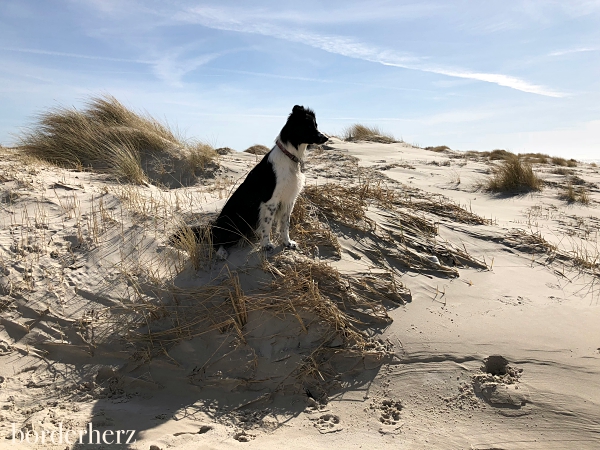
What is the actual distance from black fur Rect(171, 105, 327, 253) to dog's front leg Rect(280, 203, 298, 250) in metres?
0.24

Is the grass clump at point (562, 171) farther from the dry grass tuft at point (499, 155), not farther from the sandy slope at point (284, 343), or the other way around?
the sandy slope at point (284, 343)

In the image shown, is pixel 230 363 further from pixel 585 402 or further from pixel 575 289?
pixel 575 289

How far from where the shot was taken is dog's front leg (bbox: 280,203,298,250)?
4535 millimetres

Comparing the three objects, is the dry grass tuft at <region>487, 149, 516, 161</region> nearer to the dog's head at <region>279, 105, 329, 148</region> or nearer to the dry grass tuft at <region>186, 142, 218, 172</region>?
the dry grass tuft at <region>186, 142, 218, 172</region>

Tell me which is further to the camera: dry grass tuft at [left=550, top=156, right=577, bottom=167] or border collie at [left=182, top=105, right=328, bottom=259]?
dry grass tuft at [left=550, top=156, right=577, bottom=167]

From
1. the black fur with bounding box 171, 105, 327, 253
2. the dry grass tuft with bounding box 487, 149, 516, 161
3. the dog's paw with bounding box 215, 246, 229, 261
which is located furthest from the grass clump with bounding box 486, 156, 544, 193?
the dog's paw with bounding box 215, 246, 229, 261

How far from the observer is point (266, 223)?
4.46 meters

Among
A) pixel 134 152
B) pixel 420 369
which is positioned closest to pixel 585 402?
pixel 420 369

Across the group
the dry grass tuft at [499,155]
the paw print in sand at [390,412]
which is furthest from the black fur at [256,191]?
the dry grass tuft at [499,155]

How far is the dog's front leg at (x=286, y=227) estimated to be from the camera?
14.9 ft

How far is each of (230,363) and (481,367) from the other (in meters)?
1.91

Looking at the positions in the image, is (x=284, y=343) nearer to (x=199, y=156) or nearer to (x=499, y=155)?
(x=199, y=156)

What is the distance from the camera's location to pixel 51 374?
3.64m

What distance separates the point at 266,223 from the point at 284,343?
50.2 inches
